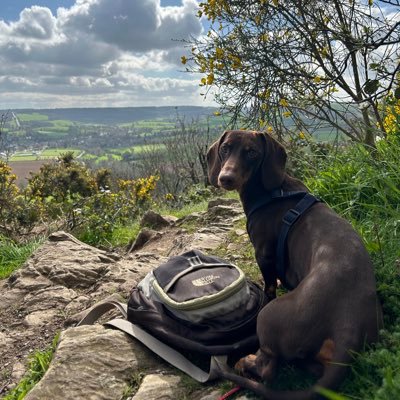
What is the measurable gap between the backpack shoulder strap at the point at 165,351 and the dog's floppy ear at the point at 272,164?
1.22m

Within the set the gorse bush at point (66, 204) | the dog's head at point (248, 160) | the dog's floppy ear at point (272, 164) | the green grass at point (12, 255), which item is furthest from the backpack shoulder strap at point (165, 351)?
the gorse bush at point (66, 204)

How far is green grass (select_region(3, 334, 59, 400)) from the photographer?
273cm

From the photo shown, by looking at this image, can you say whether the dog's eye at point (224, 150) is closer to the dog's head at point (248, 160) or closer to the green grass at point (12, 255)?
the dog's head at point (248, 160)

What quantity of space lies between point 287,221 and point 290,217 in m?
0.03

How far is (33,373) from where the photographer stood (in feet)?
9.37

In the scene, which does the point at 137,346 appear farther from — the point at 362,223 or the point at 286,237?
the point at 362,223

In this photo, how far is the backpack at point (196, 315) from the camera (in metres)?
2.55

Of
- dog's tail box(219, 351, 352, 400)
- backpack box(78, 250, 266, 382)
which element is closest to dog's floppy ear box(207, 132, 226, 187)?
backpack box(78, 250, 266, 382)

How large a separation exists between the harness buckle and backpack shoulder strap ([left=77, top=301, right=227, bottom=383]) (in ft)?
2.88

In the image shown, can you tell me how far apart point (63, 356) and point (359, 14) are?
13.3 ft

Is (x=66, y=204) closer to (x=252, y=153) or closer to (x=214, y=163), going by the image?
(x=214, y=163)

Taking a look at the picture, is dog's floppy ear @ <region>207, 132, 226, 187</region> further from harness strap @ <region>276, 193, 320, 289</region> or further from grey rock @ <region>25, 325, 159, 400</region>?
grey rock @ <region>25, 325, 159, 400</region>

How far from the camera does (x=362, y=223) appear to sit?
3.57 metres

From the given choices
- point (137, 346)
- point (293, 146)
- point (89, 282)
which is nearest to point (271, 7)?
point (293, 146)
